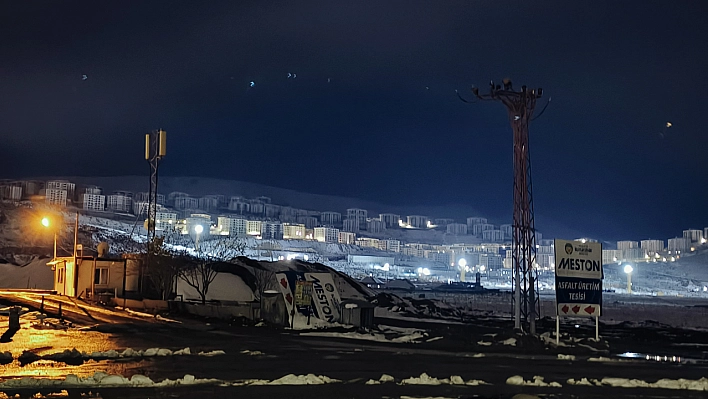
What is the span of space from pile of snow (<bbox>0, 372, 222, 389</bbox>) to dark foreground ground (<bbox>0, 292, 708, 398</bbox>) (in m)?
0.48

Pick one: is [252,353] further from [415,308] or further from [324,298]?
[415,308]

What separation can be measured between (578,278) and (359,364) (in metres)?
A: 9.83

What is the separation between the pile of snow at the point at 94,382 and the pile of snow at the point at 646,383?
289 inches

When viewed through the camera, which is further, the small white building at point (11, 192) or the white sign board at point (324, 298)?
the small white building at point (11, 192)

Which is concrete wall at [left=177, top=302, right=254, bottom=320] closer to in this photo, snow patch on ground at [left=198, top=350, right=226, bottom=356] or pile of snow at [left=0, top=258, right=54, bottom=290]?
snow patch on ground at [left=198, top=350, right=226, bottom=356]

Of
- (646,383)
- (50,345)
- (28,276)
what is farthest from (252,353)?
(28,276)

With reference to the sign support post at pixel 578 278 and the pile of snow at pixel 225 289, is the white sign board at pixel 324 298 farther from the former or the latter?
the pile of snow at pixel 225 289

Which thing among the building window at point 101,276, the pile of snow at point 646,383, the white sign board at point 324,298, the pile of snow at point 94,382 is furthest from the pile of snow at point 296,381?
the building window at point 101,276

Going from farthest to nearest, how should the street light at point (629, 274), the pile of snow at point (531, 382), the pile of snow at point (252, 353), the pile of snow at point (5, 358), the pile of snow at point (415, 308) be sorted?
the street light at point (629, 274)
the pile of snow at point (415, 308)
the pile of snow at point (252, 353)
the pile of snow at point (5, 358)
the pile of snow at point (531, 382)

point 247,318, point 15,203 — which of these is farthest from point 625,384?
point 15,203

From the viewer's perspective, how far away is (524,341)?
24.0 meters

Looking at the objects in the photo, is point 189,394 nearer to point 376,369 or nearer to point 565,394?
point 376,369

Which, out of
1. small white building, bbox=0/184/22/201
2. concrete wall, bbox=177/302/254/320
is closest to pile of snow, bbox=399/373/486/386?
concrete wall, bbox=177/302/254/320

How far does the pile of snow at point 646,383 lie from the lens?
46.0 ft
